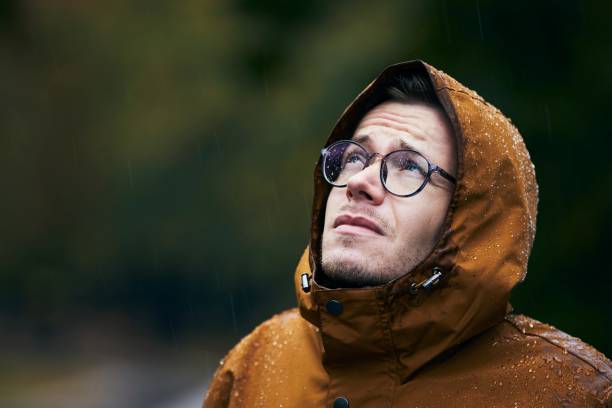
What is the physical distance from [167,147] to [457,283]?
8512 mm

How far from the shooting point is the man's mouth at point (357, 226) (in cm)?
213

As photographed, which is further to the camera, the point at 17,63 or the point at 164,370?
the point at 17,63

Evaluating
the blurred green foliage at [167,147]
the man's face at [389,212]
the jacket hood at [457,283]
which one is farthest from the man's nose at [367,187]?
the blurred green foliage at [167,147]

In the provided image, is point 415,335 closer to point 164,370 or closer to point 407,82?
point 407,82

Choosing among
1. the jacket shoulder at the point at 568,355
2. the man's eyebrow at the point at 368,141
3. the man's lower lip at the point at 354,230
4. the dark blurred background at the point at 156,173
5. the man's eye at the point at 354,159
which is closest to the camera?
the jacket shoulder at the point at 568,355

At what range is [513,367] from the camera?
1.96m

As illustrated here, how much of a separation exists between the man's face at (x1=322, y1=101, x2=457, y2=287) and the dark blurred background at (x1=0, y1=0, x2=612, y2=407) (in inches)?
168

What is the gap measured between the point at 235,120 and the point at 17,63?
142 inches

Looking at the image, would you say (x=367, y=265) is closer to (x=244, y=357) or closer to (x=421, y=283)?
(x=421, y=283)

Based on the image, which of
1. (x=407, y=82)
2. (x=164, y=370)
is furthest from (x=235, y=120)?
(x=407, y=82)

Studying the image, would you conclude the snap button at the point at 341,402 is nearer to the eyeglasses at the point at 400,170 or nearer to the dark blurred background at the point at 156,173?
the eyeglasses at the point at 400,170

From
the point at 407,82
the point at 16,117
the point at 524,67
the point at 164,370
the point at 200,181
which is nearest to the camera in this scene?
the point at 407,82

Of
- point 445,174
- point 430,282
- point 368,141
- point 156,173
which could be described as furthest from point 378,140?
point 156,173

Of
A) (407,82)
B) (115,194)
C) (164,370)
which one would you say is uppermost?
(407,82)
